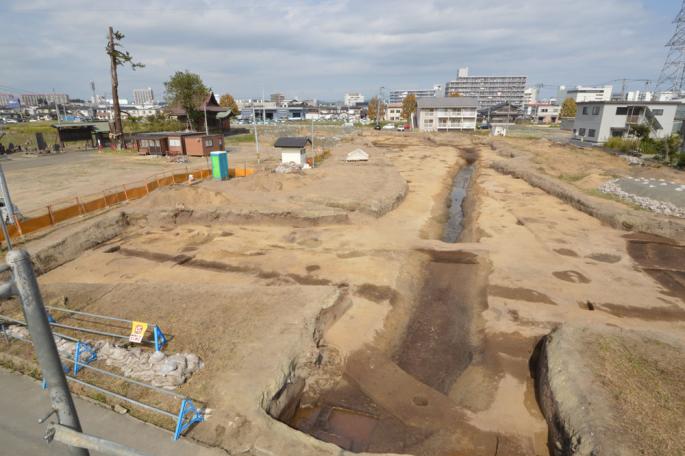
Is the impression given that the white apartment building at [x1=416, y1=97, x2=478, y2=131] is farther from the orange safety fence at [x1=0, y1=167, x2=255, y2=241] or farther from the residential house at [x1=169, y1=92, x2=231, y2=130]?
the orange safety fence at [x1=0, y1=167, x2=255, y2=241]

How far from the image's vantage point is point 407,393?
10.6 meters

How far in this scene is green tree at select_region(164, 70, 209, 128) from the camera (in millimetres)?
65812

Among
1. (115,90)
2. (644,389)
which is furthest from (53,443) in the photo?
(115,90)

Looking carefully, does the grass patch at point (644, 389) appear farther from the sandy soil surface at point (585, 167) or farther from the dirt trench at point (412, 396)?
the sandy soil surface at point (585, 167)

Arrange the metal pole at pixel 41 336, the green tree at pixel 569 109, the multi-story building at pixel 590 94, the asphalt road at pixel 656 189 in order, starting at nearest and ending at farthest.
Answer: the metal pole at pixel 41 336
the asphalt road at pixel 656 189
the green tree at pixel 569 109
the multi-story building at pixel 590 94

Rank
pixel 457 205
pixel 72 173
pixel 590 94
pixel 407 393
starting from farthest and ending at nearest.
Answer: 1. pixel 590 94
2. pixel 72 173
3. pixel 457 205
4. pixel 407 393

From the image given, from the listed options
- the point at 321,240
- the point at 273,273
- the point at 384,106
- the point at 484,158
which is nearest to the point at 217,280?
the point at 273,273

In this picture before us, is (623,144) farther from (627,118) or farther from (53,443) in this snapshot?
(53,443)

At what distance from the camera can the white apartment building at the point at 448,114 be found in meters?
87.2

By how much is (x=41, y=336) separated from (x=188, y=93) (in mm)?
72434

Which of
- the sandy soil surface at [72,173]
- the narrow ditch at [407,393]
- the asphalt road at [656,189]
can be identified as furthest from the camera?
the sandy soil surface at [72,173]

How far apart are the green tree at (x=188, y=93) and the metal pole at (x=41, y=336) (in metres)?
71.6

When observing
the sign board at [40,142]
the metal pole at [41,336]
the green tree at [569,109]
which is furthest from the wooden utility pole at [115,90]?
the green tree at [569,109]

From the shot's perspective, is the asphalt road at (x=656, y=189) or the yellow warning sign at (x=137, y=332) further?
the asphalt road at (x=656, y=189)
